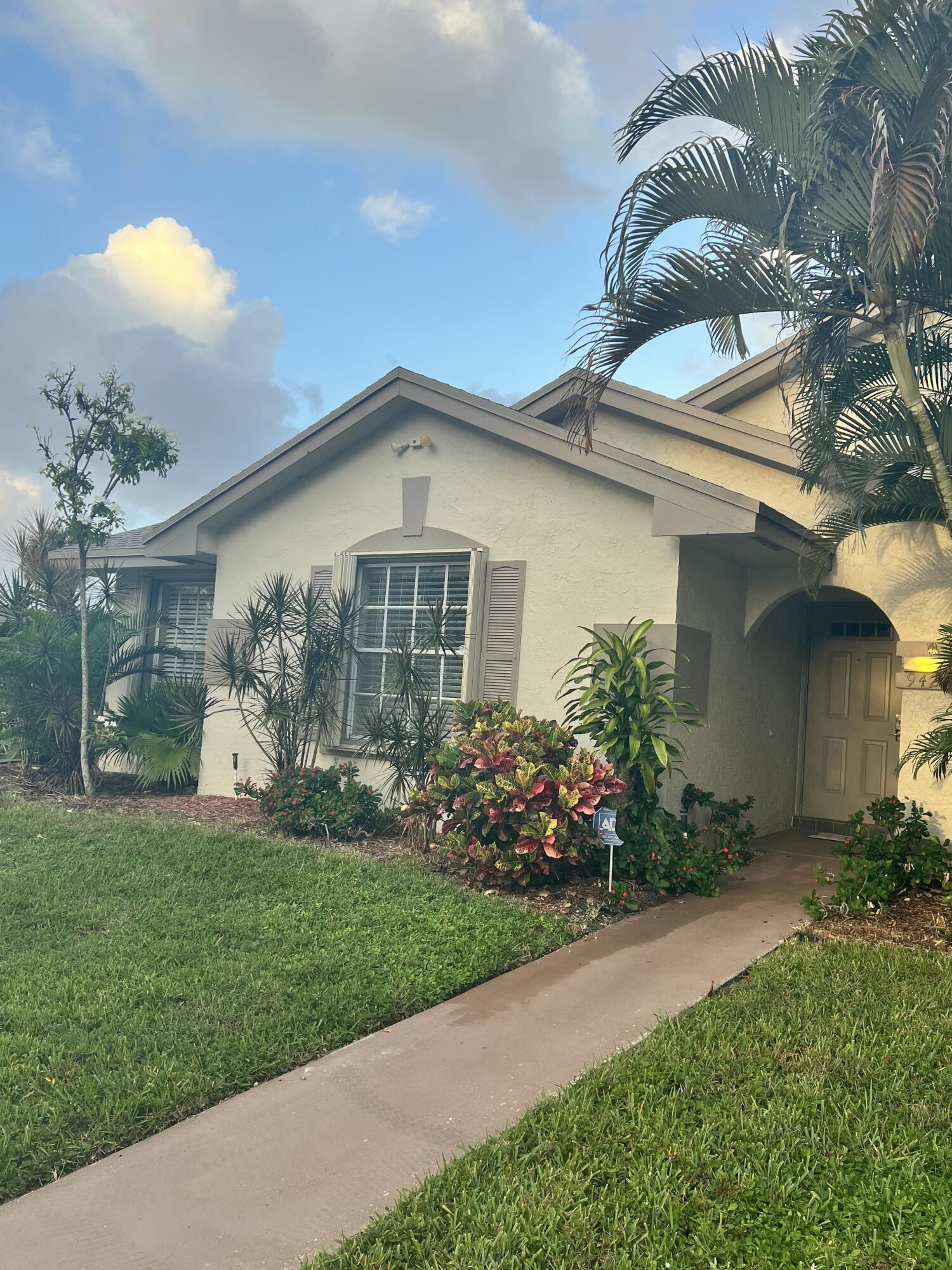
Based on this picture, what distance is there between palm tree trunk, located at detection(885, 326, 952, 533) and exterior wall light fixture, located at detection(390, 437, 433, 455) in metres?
4.58

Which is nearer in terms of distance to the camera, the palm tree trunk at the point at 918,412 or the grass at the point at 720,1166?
the grass at the point at 720,1166

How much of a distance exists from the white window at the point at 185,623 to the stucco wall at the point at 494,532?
1.77 m

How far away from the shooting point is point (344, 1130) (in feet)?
11.9

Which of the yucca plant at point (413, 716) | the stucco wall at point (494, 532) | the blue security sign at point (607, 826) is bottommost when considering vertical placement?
the blue security sign at point (607, 826)

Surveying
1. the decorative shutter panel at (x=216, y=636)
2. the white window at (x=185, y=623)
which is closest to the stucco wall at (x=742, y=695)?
the decorative shutter panel at (x=216, y=636)

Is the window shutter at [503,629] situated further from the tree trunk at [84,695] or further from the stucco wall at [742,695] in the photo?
the tree trunk at [84,695]

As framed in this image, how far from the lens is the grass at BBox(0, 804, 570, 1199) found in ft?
12.4

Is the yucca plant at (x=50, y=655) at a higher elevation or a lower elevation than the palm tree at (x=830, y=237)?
lower

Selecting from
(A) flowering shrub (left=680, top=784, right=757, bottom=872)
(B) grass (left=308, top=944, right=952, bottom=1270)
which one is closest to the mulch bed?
(B) grass (left=308, top=944, right=952, bottom=1270)

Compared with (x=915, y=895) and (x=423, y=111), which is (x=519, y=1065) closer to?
(x=915, y=895)

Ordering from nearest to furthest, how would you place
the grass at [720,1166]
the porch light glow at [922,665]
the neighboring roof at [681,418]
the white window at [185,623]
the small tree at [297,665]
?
the grass at [720,1166], the porch light glow at [922,665], the neighboring roof at [681,418], the small tree at [297,665], the white window at [185,623]

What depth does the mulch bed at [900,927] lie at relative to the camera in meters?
5.99

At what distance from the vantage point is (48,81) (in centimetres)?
826

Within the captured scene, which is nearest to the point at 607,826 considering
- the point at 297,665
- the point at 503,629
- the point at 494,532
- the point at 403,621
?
the point at 503,629
